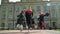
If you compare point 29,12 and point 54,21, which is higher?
point 29,12

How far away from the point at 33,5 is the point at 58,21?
30.1ft

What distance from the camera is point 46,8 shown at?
53.9 meters

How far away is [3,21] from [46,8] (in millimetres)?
14378

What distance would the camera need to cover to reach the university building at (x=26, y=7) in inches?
2118

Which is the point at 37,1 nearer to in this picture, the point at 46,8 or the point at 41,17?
the point at 46,8

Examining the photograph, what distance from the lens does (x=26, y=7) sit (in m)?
A: 55.3

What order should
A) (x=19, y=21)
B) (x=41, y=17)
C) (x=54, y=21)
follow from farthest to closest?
(x=54, y=21), (x=41, y=17), (x=19, y=21)

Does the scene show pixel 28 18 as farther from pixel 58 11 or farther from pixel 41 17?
pixel 58 11

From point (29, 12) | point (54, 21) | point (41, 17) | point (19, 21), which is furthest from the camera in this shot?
point (54, 21)

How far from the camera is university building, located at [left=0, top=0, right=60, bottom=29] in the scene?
177 feet

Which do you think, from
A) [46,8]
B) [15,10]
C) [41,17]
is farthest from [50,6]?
[41,17]

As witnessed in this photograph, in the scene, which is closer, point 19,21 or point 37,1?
point 19,21

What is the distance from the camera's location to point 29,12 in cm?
1239

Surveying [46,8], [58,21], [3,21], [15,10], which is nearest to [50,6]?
[46,8]
